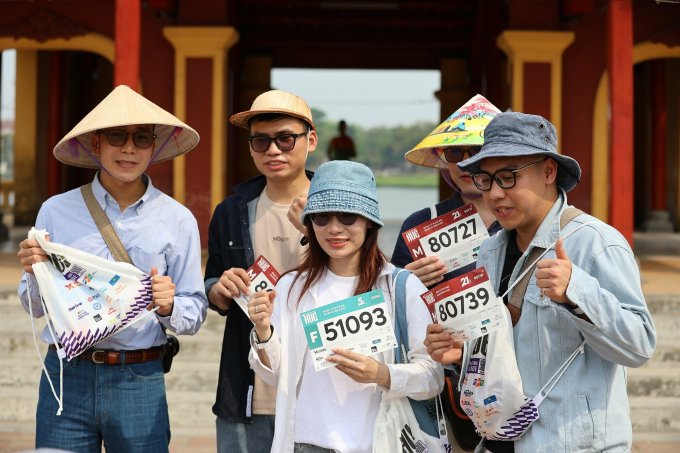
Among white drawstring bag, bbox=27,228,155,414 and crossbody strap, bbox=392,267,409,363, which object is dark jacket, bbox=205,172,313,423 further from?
crossbody strap, bbox=392,267,409,363

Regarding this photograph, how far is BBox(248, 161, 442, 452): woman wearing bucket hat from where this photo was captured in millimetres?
2605

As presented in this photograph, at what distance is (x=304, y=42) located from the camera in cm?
1552

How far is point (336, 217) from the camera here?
2.73 meters

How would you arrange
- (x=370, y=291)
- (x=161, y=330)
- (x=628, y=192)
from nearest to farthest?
(x=370, y=291) < (x=161, y=330) < (x=628, y=192)

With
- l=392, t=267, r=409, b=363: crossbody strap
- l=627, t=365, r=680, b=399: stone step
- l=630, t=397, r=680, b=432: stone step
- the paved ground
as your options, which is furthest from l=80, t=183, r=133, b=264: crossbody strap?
l=627, t=365, r=680, b=399: stone step

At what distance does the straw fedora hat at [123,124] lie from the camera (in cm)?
305

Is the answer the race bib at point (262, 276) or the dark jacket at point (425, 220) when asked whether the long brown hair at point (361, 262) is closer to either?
the race bib at point (262, 276)

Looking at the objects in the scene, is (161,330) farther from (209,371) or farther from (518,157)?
(209,371)

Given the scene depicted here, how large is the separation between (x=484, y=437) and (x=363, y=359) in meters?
0.42

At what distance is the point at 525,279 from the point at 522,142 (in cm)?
38

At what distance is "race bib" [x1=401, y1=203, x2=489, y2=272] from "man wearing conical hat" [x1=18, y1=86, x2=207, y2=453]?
0.80 meters

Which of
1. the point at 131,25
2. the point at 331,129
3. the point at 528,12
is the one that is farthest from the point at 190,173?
the point at 331,129

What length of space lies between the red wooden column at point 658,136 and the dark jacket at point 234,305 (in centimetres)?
1495

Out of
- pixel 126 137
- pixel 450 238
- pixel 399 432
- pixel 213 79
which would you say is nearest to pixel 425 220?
pixel 450 238
